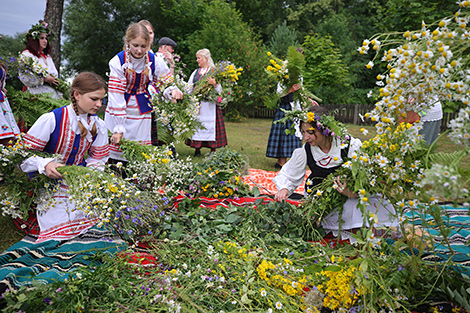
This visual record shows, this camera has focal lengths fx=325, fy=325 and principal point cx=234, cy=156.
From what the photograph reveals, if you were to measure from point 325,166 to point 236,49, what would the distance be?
40.6 ft

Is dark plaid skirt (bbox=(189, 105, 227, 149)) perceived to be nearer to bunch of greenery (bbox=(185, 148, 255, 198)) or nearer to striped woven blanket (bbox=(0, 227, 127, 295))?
bunch of greenery (bbox=(185, 148, 255, 198))

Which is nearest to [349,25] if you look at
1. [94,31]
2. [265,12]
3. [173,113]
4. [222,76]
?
[265,12]

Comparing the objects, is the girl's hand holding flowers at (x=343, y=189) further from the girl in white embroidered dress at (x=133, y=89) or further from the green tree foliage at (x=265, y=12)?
the green tree foliage at (x=265, y=12)

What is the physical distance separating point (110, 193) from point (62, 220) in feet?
1.81

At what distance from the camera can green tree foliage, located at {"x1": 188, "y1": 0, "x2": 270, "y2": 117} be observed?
14.3 metres

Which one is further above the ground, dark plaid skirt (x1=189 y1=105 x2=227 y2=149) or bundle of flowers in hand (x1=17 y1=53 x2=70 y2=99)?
bundle of flowers in hand (x1=17 y1=53 x2=70 y2=99)

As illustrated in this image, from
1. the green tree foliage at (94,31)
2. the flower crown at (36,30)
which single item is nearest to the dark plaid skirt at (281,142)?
the flower crown at (36,30)

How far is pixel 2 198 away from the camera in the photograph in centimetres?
282

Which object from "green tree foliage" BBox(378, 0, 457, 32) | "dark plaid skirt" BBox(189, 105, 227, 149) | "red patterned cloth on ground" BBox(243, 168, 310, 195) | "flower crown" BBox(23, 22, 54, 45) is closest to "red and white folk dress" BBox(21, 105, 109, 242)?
"red patterned cloth on ground" BBox(243, 168, 310, 195)

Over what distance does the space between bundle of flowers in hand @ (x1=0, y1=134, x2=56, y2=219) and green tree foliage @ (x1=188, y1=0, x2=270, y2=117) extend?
1153cm

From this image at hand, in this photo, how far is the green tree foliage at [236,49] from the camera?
1434cm

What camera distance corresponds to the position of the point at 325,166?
3043 millimetres

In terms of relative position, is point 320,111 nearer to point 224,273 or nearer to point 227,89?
point 224,273

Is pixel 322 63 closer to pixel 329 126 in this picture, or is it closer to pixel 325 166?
pixel 325 166
